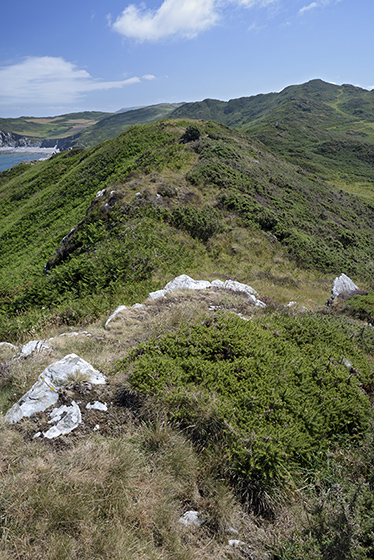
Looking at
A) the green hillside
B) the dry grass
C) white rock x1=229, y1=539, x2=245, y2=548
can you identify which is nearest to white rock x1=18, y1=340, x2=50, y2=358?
the green hillside

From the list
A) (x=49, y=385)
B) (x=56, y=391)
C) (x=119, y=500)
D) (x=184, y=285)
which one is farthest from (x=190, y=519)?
(x=184, y=285)

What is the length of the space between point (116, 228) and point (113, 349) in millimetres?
10063

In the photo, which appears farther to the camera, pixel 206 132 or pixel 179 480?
pixel 206 132

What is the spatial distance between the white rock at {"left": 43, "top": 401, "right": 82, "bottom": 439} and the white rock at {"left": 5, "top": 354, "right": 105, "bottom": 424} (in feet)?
0.70

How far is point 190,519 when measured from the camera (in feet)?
9.86

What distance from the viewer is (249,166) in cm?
2945

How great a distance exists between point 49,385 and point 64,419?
68cm

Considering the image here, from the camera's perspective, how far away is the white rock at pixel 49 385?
3.97 metres

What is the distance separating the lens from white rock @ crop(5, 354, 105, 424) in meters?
3.97

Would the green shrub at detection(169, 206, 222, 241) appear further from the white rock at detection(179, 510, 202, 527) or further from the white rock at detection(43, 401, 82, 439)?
the white rock at detection(179, 510, 202, 527)

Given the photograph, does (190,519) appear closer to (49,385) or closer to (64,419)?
(64,419)

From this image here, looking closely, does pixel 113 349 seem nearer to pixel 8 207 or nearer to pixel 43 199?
pixel 43 199

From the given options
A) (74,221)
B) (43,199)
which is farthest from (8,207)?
(74,221)

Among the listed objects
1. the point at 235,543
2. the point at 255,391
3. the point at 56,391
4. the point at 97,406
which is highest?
the point at 255,391
